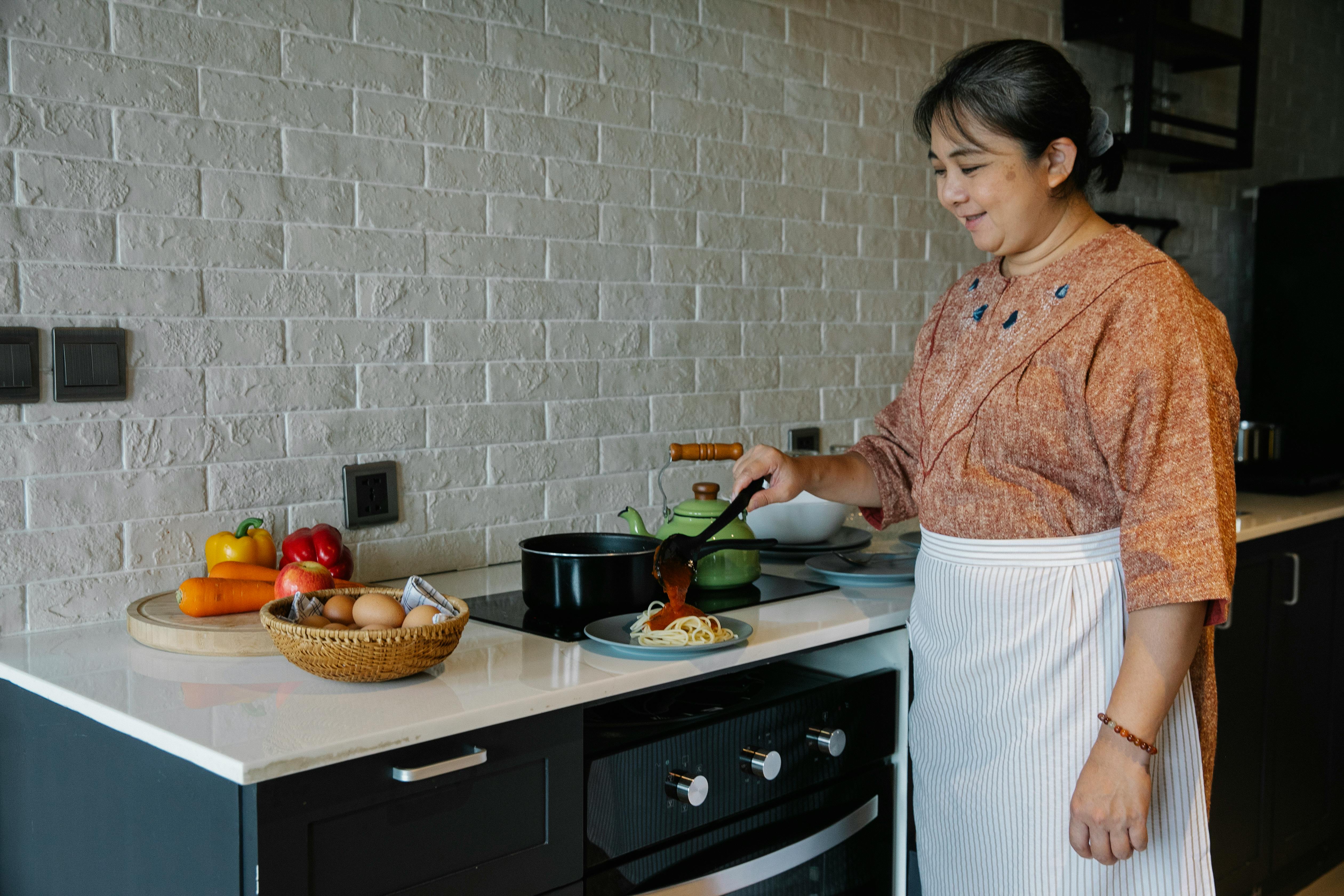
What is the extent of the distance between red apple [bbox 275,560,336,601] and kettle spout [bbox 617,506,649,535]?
548mm

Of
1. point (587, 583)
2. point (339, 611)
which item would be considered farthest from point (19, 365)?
point (587, 583)

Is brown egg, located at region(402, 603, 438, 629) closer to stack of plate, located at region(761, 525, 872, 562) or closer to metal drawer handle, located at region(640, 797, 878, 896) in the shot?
metal drawer handle, located at region(640, 797, 878, 896)

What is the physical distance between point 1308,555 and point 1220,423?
169 centimetres

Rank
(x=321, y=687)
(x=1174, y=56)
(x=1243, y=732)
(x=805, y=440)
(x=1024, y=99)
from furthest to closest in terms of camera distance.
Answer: (x=1174, y=56) < (x=805, y=440) < (x=1243, y=732) < (x=1024, y=99) < (x=321, y=687)

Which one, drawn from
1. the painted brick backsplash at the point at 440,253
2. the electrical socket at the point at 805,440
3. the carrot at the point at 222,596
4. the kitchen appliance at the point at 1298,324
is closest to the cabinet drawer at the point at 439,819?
the carrot at the point at 222,596

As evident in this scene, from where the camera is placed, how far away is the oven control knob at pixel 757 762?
1.67 meters

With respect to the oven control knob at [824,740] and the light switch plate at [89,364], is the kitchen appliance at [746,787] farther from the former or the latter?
the light switch plate at [89,364]

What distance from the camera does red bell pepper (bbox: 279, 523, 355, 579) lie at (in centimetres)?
185

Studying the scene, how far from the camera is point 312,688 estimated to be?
141 centimetres

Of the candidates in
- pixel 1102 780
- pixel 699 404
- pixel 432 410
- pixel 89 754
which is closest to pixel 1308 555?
pixel 699 404

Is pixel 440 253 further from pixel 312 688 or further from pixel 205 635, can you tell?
pixel 312 688

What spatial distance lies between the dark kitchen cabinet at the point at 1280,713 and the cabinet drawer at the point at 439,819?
1778 mm

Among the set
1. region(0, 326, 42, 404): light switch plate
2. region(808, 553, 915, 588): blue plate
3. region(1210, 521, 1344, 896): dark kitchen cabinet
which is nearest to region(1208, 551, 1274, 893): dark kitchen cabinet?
region(1210, 521, 1344, 896): dark kitchen cabinet

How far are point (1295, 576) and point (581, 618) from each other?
1.91m
